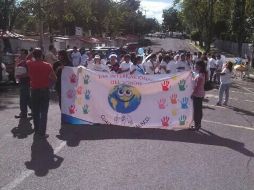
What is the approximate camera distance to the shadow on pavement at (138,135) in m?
10.1

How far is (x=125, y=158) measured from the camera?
8.61 metres

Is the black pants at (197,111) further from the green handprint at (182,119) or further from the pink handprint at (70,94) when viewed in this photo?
the pink handprint at (70,94)

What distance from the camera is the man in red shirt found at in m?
10.3

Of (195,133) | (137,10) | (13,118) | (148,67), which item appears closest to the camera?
(195,133)

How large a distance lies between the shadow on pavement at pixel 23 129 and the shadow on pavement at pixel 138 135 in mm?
690

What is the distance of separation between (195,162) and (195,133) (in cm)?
270

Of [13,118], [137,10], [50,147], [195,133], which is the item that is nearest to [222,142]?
[195,133]

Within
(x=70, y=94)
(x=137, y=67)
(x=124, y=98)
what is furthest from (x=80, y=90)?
(x=137, y=67)

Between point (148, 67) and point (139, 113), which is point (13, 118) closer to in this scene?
point (139, 113)

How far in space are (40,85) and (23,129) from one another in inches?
52.4

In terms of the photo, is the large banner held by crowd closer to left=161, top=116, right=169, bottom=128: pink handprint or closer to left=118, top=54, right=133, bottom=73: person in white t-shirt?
left=161, top=116, right=169, bottom=128: pink handprint

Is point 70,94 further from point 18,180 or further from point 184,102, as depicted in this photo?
point 18,180

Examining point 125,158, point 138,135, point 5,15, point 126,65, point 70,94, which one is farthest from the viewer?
point 5,15

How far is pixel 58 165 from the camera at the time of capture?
8047 millimetres
